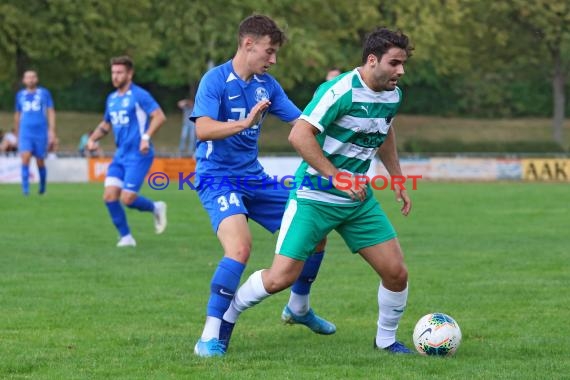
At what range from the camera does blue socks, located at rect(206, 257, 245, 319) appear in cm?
679

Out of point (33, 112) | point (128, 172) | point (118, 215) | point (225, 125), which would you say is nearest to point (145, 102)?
point (128, 172)

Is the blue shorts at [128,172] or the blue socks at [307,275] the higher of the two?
the blue socks at [307,275]

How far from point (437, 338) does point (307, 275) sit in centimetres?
119

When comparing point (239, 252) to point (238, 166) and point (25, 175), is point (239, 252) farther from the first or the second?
point (25, 175)

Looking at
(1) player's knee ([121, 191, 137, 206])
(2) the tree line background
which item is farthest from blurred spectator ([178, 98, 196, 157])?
(1) player's knee ([121, 191, 137, 206])

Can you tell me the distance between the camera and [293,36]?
42312 mm

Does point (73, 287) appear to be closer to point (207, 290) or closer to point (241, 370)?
point (207, 290)

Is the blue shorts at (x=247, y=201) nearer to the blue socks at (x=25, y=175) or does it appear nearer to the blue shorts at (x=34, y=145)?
the blue shorts at (x=34, y=145)

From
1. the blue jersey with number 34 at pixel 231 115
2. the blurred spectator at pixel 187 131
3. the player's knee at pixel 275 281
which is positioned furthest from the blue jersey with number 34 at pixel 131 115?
the blurred spectator at pixel 187 131

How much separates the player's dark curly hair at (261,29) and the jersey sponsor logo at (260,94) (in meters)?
0.37

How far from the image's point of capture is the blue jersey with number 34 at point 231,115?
7082 millimetres

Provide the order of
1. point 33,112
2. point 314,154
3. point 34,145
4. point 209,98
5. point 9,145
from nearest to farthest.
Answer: point 314,154 → point 209,98 → point 33,112 → point 34,145 → point 9,145

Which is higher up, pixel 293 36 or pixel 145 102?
pixel 145 102

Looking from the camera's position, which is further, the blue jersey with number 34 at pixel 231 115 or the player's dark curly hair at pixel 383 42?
the blue jersey with number 34 at pixel 231 115
